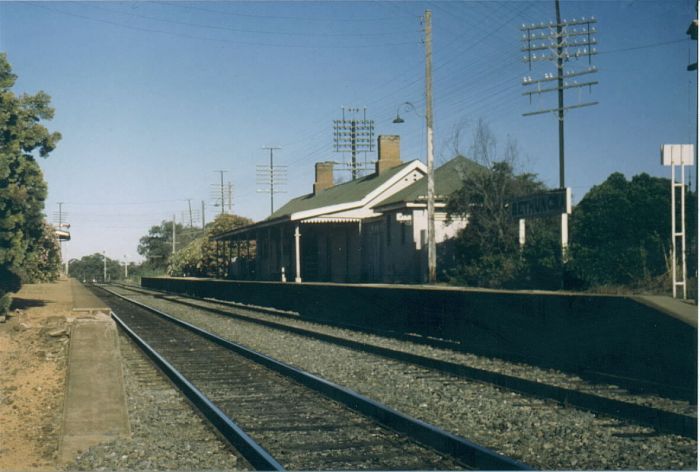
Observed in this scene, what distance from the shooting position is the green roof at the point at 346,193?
38.9 metres

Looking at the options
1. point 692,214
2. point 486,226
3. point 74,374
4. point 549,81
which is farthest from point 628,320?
point 549,81

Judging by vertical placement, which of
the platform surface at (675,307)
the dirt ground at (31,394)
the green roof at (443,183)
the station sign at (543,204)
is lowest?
the dirt ground at (31,394)

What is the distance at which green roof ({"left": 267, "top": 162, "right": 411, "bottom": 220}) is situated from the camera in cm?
3891

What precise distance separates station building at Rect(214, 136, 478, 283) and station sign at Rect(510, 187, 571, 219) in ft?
23.4

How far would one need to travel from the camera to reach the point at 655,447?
602 cm

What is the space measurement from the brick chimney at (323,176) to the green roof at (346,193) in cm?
86

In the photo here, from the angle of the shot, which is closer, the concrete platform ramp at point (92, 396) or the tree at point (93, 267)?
the concrete platform ramp at point (92, 396)

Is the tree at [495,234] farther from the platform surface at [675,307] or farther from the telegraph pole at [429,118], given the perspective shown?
the platform surface at [675,307]

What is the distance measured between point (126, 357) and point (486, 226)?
17.8m

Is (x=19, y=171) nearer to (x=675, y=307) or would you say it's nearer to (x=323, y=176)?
(x=675, y=307)

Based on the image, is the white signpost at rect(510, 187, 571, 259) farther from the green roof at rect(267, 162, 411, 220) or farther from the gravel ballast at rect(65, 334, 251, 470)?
the gravel ballast at rect(65, 334, 251, 470)

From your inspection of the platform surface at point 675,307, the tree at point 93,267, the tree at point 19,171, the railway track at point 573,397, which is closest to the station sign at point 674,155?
the railway track at point 573,397

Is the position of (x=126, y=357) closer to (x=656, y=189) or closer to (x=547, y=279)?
(x=547, y=279)

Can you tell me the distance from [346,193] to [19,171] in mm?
25213
